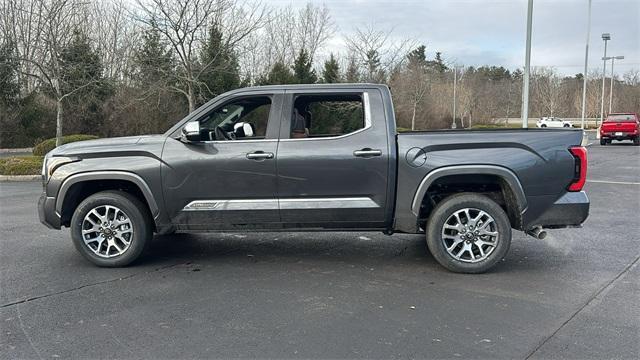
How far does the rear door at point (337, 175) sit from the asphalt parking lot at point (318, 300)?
0.59m

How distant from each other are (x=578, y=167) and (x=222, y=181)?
355cm

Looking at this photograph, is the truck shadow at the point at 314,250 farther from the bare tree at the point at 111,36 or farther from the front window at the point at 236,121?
the bare tree at the point at 111,36

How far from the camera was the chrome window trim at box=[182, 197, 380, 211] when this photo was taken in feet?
17.3

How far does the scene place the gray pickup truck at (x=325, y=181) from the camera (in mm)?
5141

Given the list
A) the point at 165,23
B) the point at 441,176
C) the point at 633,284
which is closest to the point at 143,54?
the point at 165,23

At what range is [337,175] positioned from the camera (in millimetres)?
5219

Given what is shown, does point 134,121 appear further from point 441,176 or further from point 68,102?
point 441,176

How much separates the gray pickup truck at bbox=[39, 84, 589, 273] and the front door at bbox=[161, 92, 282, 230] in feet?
0.03

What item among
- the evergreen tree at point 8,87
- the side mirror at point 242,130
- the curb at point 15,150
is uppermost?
the evergreen tree at point 8,87

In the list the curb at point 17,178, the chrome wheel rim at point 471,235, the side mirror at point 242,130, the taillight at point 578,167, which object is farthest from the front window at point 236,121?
the curb at point 17,178

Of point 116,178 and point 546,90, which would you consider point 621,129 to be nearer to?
point 116,178

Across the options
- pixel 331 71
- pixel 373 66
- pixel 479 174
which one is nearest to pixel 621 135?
pixel 373 66

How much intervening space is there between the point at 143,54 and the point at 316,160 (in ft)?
56.7

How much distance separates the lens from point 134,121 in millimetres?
25438
